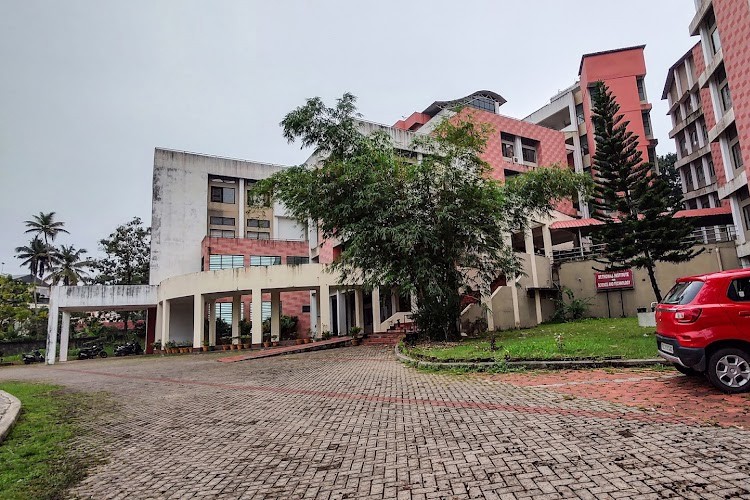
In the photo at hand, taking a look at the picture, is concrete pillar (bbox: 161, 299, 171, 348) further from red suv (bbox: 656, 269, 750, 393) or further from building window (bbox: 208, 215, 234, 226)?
red suv (bbox: 656, 269, 750, 393)

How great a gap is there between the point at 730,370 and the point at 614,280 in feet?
57.3

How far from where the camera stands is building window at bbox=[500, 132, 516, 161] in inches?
1174

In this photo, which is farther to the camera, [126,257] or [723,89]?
[126,257]

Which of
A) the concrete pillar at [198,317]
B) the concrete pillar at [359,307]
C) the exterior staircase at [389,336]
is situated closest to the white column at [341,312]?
the concrete pillar at [359,307]

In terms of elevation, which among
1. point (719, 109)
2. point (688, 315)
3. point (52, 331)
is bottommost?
point (688, 315)

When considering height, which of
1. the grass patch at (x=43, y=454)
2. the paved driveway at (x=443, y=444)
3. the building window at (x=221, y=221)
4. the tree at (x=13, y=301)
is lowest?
the grass patch at (x=43, y=454)

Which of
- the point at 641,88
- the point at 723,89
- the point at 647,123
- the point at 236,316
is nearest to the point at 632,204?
the point at 723,89

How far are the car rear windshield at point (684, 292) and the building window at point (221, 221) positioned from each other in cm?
3351

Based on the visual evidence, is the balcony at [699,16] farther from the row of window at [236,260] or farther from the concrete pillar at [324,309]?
the row of window at [236,260]

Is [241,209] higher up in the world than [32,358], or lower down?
higher up

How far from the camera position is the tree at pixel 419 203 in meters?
14.6

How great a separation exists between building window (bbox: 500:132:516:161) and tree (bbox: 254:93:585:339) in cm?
1423

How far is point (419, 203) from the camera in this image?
15.2 m

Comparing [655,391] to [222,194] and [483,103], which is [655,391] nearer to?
[483,103]
